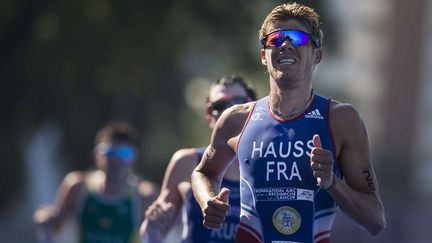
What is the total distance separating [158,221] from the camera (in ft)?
25.2

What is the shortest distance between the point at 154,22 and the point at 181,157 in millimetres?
14543

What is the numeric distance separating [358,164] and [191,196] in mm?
2381

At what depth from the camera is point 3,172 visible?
22.0 m

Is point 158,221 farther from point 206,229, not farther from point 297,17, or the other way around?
point 297,17

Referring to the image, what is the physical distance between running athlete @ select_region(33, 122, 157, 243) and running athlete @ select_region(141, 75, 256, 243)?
9.27 feet

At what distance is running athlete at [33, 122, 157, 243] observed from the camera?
11180mm

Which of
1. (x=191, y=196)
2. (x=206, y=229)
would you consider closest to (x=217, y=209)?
(x=206, y=229)

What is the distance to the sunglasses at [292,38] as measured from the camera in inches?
237

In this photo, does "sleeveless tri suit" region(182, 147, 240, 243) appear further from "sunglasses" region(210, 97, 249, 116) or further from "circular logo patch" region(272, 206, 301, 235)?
"circular logo patch" region(272, 206, 301, 235)

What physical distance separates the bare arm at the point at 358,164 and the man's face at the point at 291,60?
274mm

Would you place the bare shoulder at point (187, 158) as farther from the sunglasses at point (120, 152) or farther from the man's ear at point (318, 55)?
the sunglasses at point (120, 152)

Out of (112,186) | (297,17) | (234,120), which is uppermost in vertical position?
(112,186)

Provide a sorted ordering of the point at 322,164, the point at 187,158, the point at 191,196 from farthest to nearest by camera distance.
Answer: the point at 187,158
the point at 191,196
the point at 322,164

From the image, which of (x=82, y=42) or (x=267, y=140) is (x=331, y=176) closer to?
(x=267, y=140)
